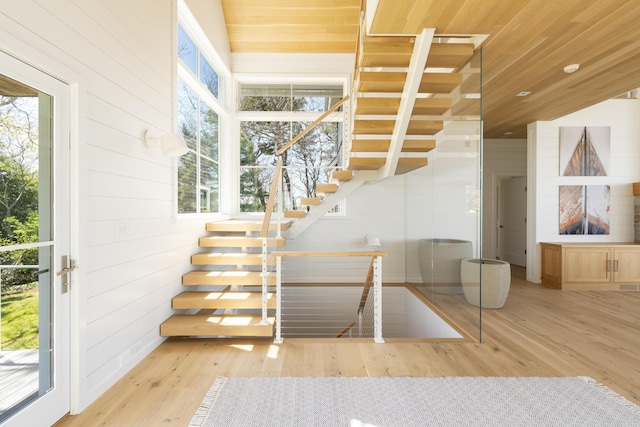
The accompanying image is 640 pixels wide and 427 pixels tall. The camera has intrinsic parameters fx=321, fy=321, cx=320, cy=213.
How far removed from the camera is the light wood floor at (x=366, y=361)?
6.93ft

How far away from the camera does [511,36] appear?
289cm

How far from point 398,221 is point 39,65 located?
4.61m

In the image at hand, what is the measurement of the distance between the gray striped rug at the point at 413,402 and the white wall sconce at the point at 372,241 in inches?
108

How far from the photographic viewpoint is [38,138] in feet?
5.87

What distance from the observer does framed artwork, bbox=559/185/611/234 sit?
5289 mm

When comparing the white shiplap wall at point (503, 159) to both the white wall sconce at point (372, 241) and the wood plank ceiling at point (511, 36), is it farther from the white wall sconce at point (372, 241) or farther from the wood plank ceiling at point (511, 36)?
the white wall sconce at point (372, 241)

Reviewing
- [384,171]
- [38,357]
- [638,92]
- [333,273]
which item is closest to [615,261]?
[638,92]

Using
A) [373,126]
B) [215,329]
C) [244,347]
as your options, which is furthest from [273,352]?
[373,126]

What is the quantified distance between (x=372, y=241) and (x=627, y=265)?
154 inches

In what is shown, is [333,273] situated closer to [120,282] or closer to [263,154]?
[263,154]

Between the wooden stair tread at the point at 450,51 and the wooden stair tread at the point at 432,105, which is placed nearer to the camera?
the wooden stair tread at the point at 450,51

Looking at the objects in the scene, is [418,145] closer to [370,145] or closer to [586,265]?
[370,145]

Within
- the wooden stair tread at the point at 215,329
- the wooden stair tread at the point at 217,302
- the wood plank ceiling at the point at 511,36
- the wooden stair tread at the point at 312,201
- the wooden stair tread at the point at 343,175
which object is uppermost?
the wood plank ceiling at the point at 511,36

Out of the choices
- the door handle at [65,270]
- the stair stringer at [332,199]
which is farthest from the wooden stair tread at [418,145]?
the door handle at [65,270]
